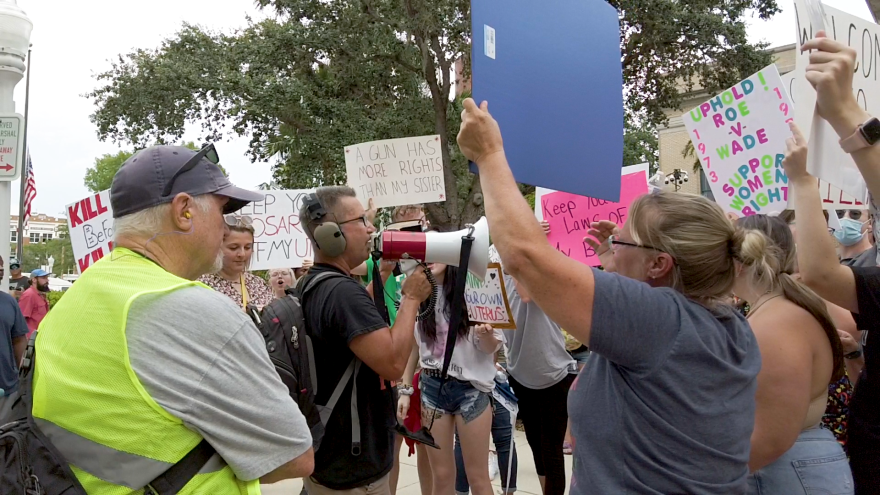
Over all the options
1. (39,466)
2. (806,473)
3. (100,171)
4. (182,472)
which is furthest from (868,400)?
(100,171)

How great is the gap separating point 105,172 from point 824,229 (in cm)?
5889

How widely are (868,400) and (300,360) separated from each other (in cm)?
197

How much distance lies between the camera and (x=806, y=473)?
2.12m

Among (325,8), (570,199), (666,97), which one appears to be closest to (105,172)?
(325,8)

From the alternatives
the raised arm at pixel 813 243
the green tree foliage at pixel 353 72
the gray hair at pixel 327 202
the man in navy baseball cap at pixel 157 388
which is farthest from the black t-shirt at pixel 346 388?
the green tree foliage at pixel 353 72

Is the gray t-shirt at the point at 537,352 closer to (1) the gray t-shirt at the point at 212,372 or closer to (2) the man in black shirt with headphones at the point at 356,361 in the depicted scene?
(2) the man in black shirt with headphones at the point at 356,361

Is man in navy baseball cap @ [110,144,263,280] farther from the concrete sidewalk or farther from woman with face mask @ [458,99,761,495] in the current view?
the concrete sidewalk

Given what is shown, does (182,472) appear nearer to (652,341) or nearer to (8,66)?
(652,341)

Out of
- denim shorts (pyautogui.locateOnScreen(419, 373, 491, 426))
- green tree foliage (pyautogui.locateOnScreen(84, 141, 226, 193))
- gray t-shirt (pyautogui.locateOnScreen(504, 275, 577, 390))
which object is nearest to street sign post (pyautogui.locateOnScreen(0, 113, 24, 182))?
denim shorts (pyautogui.locateOnScreen(419, 373, 491, 426))

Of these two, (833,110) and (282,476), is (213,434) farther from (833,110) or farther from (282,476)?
(833,110)

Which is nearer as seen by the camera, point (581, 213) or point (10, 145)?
point (581, 213)

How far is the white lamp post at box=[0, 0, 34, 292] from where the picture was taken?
228 inches

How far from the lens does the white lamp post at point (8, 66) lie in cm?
580

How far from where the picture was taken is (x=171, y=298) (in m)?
1.50
